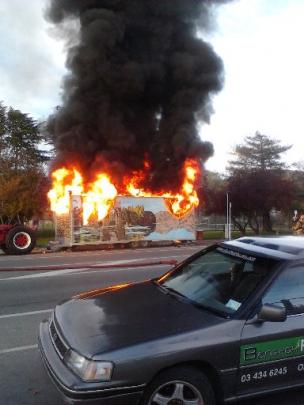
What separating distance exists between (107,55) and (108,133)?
538 centimetres

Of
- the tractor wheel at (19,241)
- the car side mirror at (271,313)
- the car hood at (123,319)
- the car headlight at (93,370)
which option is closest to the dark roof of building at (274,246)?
the car side mirror at (271,313)

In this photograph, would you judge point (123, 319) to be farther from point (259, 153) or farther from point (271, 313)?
point (259, 153)

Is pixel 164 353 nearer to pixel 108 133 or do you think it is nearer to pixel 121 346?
pixel 121 346

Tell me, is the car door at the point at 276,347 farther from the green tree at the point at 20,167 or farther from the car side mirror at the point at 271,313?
the green tree at the point at 20,167

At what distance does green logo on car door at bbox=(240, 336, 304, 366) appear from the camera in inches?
133

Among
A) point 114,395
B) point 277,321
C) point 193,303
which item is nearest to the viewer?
point 114,395

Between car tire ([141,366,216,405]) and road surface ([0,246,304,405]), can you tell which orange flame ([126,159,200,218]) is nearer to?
road surface ([0,246,304,405])

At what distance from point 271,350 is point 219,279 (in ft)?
2.55

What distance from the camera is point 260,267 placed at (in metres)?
3.81

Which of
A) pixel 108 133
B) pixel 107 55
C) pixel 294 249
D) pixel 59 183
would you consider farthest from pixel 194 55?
pixel 294 249

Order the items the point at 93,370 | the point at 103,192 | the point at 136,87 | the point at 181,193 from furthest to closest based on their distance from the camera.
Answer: the point at 136,87
the point at 181,193
the point at 103,192
the point at 93,370

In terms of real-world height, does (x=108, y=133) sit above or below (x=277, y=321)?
above

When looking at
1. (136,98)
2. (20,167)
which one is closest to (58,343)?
(136,98)

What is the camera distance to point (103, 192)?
71.3ft
